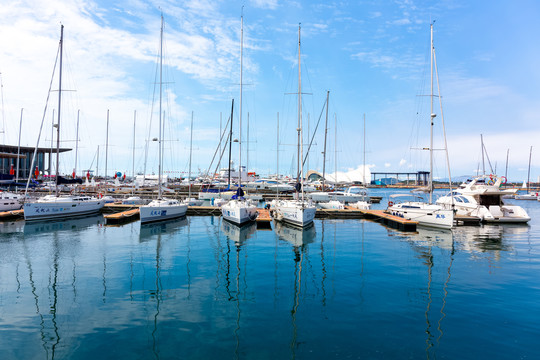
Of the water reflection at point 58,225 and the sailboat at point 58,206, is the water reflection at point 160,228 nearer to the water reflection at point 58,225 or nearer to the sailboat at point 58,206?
the water reflection at point 58,225

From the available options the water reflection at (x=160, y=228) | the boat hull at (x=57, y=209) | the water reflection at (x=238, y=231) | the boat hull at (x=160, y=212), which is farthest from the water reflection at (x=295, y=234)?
the boat hull at (x=57, y=209)

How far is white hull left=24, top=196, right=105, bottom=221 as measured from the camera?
30172 mm

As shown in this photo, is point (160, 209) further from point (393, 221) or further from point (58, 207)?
point (393, 221)

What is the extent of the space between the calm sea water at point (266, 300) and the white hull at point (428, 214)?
6.04 metres

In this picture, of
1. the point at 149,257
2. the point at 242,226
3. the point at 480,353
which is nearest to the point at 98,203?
the point at 242,226

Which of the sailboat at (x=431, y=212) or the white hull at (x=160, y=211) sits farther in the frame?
the white hull at (x=160, y=211)

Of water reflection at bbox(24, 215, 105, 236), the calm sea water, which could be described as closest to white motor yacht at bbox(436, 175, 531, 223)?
the calm sea water

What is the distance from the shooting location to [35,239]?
855 inches

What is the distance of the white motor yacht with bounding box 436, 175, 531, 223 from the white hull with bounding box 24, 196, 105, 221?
40.8 meters

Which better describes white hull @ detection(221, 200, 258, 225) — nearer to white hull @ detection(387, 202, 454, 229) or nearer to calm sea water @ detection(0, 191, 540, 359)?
calm sea water @ detection(0, 191, 540, 359)

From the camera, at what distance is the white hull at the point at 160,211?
96.4 feet

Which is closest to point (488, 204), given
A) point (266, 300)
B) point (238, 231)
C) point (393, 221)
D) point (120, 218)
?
point (393, 221)

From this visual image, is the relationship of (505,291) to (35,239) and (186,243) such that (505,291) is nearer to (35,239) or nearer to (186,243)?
(186,243)

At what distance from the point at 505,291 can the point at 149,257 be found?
1748 cm
